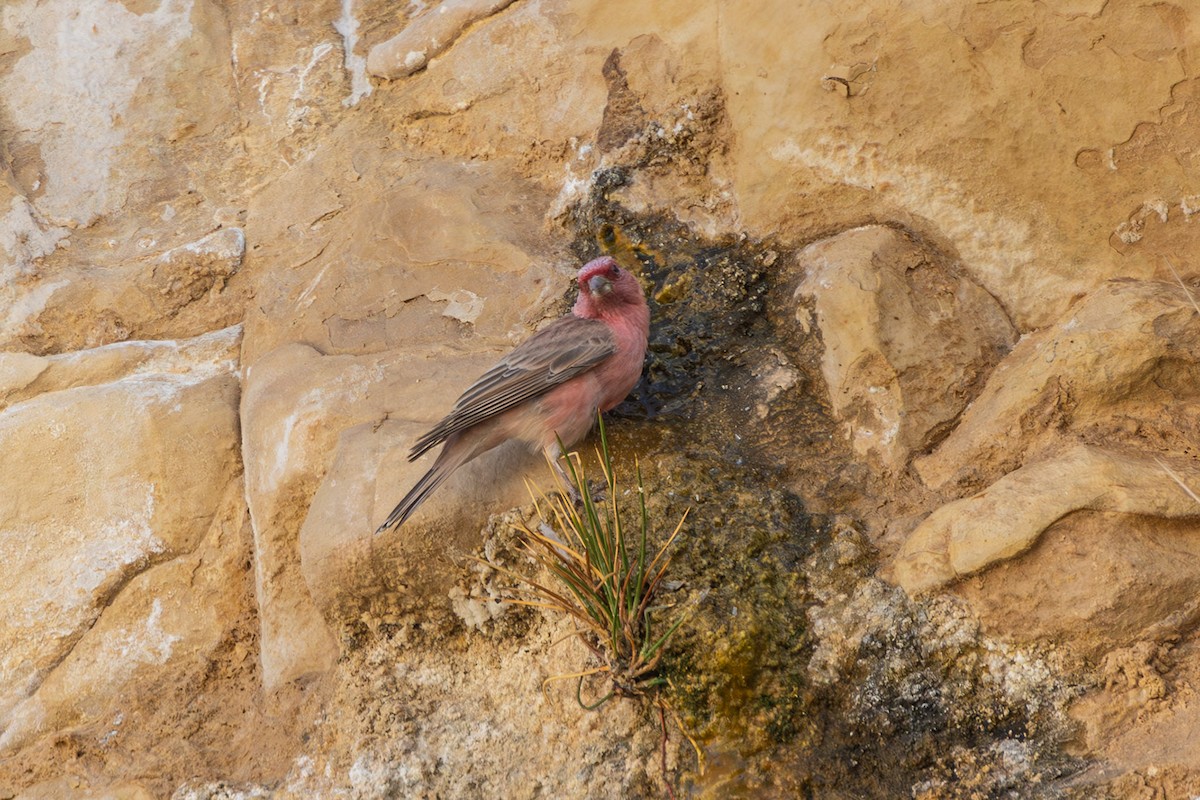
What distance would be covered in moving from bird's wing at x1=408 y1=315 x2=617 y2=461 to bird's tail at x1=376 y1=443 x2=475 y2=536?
0.08m

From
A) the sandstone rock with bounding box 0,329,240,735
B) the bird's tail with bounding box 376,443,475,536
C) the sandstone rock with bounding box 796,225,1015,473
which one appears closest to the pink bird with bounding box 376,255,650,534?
the bird's tail with bounding box 376,443,475,536

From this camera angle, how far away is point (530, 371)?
4.56 m

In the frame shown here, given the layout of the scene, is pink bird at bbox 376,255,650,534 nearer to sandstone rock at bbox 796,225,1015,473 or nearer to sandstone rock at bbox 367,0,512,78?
sandstone rock at bbox 796,225,1015,473

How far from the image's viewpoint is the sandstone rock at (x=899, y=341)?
442 centimetres

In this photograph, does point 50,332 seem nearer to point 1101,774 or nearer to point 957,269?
point 957,269

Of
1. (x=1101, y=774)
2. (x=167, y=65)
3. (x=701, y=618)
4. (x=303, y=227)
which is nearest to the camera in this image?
(x=1101, y=774)

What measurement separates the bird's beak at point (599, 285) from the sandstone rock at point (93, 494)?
6.22 ft

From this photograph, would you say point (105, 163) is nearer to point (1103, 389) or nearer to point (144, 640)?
point (144, 640)

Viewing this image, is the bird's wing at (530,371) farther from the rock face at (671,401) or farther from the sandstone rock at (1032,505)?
the sandstone rock at (1032,505)

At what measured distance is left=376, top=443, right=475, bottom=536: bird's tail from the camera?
421 centimetres

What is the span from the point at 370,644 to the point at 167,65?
4.54m

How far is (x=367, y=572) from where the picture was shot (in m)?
4.31

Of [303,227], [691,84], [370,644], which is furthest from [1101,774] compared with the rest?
[303,227]

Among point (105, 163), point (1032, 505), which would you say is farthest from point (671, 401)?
point (105, 163)
